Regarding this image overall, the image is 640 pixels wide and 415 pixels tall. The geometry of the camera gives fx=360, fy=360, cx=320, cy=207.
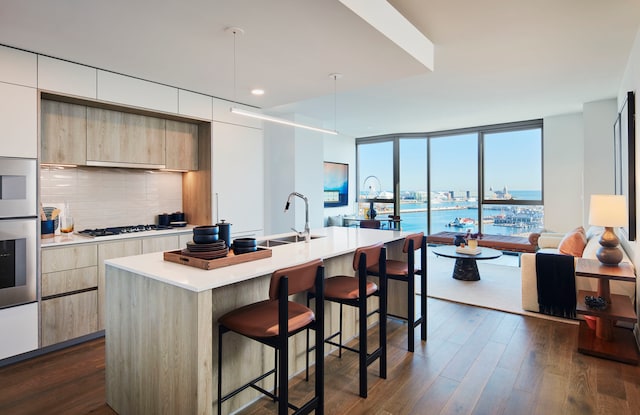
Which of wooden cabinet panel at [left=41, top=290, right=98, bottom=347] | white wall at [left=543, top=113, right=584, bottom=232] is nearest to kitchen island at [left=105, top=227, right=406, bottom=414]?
wooden cabinet panel at [left=41, top=290, right=98, bottom=347]

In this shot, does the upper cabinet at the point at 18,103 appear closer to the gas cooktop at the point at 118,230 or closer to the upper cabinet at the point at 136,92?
the upper cabinet at the point at 136,92

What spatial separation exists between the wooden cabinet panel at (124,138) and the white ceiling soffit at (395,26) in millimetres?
2771

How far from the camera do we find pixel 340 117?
651cm

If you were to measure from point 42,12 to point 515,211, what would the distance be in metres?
7.69

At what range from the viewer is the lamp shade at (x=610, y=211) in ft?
10.0

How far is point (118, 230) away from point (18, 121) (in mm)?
1316

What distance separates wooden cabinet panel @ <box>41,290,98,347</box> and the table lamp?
455cm

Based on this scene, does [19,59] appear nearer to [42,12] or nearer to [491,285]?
[42,12]

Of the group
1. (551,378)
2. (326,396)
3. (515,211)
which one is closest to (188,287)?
(326,396)

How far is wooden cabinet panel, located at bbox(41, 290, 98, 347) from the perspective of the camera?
10.0ft

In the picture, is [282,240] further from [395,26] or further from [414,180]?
[414,180]

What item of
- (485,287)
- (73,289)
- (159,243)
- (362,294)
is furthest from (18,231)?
(485,287)

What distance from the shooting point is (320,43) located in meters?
2.76

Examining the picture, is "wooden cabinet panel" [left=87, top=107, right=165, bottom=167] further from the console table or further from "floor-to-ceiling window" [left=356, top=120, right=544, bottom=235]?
"floor-to-ceiling window" [left=356, top=120, right=544, bottom=235]
